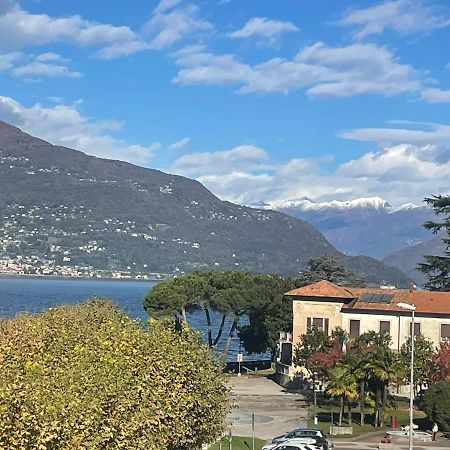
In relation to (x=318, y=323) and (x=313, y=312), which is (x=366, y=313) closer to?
(x=318, y=323)

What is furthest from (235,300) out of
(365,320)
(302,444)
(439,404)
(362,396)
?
(302,444)

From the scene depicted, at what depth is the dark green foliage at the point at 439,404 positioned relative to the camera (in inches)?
1729

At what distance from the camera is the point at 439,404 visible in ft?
145

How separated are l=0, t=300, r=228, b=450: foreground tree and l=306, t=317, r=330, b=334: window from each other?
3435cm

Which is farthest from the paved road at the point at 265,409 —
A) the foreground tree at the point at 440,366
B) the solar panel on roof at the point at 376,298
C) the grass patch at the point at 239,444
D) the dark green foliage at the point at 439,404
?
the solar panel on roof at the point at 376,298

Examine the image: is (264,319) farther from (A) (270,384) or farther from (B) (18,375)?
(B) (18,375)

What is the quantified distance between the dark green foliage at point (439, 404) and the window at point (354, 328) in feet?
63.6

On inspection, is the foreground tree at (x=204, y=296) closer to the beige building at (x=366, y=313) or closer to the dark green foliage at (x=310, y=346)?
the beige building at (x=366, y=313)

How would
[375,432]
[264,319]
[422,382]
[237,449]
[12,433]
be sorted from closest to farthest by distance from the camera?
[12,433]
[237,449]
[375,432]
[422,382]
[264,319]

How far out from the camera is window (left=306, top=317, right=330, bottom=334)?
65500 mm

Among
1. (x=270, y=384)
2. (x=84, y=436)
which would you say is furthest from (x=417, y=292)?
(x=84, y=436)

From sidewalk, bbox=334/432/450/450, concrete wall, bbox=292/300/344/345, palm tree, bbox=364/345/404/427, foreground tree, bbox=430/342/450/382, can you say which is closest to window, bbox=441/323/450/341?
concrete wall, bbox=292/300/344/345

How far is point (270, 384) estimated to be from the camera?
67062 millimetres

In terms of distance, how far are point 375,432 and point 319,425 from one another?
341 centimetres
